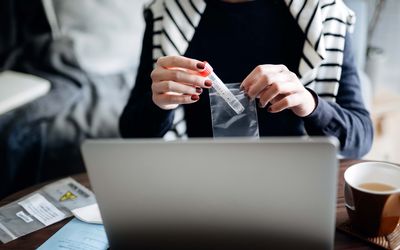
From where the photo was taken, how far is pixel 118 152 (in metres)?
0.55

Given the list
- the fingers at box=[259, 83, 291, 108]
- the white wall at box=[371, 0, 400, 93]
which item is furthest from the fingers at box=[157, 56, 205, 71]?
the white wall at box=[371, 0, 400, 93]

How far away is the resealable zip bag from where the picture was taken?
78cm

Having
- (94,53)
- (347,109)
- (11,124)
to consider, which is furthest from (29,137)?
(347,109)

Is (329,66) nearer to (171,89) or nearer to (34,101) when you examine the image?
(171,89)

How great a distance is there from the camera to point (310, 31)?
3.27 ft

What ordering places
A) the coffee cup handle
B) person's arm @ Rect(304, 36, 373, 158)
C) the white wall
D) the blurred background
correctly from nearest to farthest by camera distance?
1. the coffee cup handle
2. person's arm @ Rect(304, 36, 373, 158)
3. the blurred background
4. the white wall

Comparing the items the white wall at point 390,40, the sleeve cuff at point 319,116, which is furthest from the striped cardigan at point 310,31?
the white wall at point 390,40

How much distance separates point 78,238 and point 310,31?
650 mm

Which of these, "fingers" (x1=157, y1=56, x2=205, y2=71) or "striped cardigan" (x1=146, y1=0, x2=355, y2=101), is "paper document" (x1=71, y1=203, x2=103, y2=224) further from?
"striped cardigan" (x1=146, y1=0, x2=355, y2=101)

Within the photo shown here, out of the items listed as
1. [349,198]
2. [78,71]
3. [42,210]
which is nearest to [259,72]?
[349,198]

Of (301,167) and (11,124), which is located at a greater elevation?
(301,167)

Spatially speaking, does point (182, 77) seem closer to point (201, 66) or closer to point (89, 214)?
point (201, 66)

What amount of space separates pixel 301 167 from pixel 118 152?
222 mm

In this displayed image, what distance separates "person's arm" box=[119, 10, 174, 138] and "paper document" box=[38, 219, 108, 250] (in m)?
0.31
